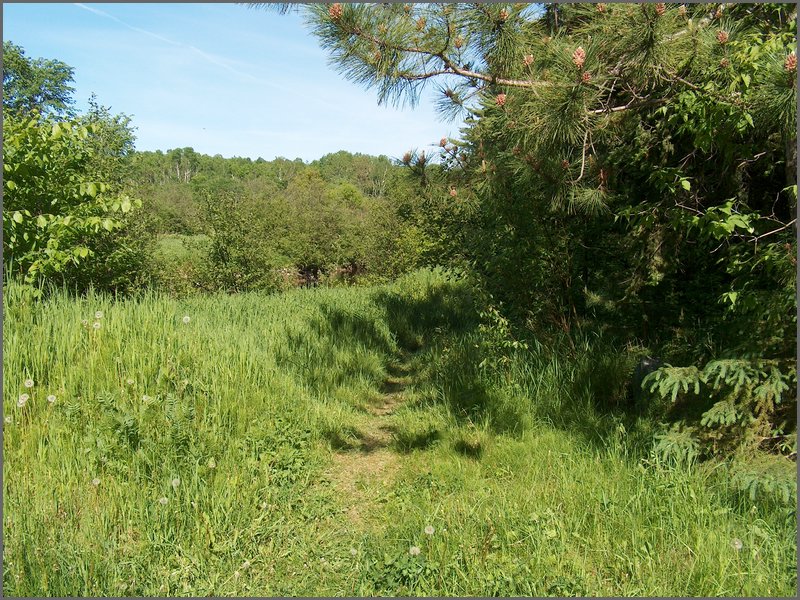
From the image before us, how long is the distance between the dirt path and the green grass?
2 centimetres

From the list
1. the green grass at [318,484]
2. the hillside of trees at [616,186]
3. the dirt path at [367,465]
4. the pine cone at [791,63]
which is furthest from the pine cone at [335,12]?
the dirt path at [367,465]

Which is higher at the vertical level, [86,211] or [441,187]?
[441,187]

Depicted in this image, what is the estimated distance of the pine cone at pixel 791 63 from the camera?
2.50 meters

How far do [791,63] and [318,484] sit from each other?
356cm

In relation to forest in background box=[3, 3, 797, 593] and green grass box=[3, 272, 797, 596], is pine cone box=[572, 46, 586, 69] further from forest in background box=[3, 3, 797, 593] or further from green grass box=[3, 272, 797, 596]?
green grass box=[3, 272, 797, 596]

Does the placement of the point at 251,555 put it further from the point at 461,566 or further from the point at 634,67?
the point at 634,67

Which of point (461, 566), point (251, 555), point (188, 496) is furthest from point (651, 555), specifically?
point (188, 496)

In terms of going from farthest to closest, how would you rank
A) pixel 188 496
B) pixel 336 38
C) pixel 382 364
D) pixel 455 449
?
pixel 382 364 < pixel 455 449 < pixel 336 38 < pixel 188 496

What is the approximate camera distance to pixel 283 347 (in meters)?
5.71

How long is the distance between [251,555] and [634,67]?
343cm

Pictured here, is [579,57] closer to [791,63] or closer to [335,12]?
[791,63]

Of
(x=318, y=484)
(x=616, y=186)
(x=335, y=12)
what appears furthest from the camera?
(x=616, y=186)

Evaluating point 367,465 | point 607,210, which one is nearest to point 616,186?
point 607,210

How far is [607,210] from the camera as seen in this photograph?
4.07m
